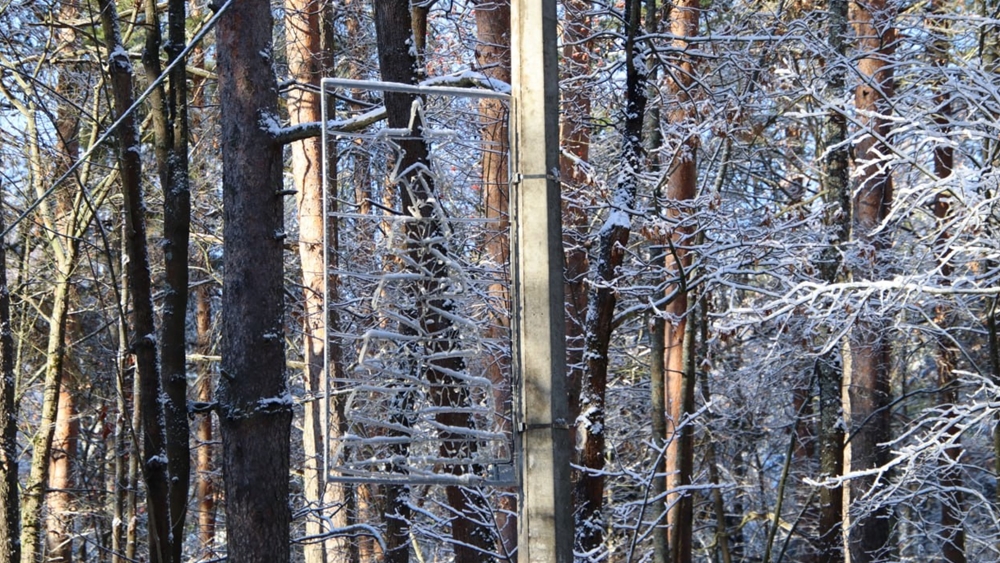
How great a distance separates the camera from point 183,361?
307 inches

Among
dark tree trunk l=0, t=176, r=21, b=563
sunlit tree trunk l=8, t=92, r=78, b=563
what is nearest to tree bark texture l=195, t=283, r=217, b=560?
sunlit tree trunk l=8, t=92, r=78, b=563

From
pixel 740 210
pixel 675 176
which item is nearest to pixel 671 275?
pixel 740 210

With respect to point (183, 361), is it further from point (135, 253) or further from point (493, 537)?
point (493, 537)

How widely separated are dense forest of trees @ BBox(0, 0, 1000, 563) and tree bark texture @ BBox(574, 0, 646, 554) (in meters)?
0.03

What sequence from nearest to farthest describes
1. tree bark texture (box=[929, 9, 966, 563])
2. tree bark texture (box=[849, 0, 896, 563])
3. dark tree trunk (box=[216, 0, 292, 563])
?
dark tree trunk (box=[216, 0, 292, 563]) → tree bark texture (box=[929, 9, 966, 563]) → tree bark texture (box=[849, 0, 896, 563])

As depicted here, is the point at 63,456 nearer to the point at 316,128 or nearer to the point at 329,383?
the point at 316,128

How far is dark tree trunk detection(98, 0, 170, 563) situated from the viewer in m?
7.03

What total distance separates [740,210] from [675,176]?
7.65 ft

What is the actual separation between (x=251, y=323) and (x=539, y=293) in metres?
3.61

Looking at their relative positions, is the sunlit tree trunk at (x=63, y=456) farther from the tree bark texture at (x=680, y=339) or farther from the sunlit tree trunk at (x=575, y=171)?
the tree bark texture at (x=680, y=339)

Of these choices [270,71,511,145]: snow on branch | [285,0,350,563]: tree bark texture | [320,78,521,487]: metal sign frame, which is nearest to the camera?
[320,78,521,487]: metal sign frame

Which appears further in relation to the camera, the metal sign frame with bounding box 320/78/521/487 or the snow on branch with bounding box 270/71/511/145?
the snow on branch with bounding box 270/71/511/145

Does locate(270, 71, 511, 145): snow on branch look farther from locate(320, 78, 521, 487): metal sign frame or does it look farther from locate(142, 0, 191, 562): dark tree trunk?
locate(320, 78, 521, 487): metal sign frame

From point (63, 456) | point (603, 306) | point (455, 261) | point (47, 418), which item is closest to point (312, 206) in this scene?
point (47, 418)
